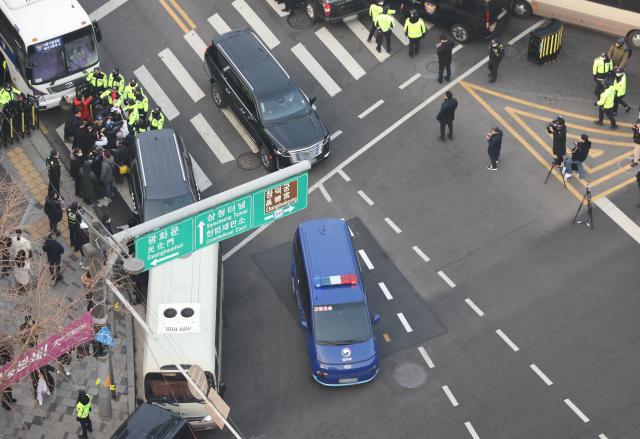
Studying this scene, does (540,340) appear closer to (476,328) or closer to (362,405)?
(476,328)

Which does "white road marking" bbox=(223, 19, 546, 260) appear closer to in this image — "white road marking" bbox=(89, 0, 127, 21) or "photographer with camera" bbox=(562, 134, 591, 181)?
"photographer with camera" bbox=(562, 134, 591, 181)

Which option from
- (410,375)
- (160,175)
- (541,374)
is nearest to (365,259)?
(410,375)

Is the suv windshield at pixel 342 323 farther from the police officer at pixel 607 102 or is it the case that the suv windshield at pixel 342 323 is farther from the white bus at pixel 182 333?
the police officer at pixel 607 102

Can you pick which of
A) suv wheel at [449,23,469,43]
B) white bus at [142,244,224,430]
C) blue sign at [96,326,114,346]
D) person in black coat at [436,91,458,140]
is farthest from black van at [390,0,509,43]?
blue sign at [96,326,114,346]

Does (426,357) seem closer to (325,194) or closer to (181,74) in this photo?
(325,194)

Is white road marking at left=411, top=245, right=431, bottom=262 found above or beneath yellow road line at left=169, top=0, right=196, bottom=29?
beneath
